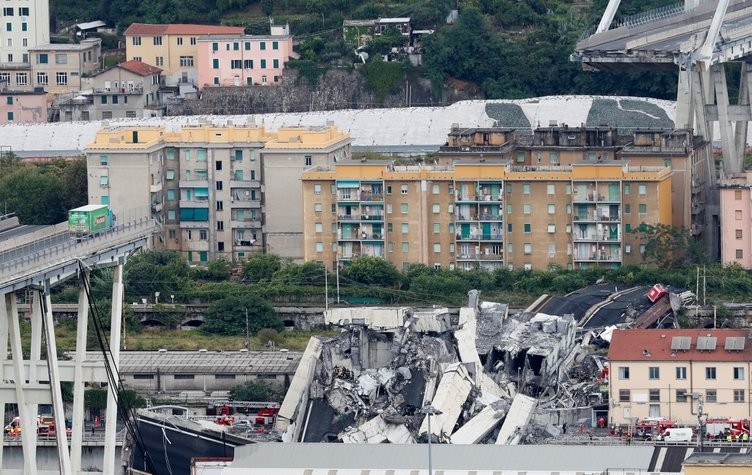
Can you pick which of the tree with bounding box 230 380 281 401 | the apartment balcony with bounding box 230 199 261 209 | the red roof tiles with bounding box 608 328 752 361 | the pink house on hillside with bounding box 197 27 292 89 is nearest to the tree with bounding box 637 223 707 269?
the apartment balcony with bounding box 230 199 261 209

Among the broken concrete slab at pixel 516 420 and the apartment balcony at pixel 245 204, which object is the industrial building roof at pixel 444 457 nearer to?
the broken concrete slab at pixel 516 420

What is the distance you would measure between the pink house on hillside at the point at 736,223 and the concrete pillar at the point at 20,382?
26.8 m

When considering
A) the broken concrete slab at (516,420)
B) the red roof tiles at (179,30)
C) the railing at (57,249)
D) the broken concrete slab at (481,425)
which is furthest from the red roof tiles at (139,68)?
the railing at (57,249)

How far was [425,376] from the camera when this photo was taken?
6384 centimetres

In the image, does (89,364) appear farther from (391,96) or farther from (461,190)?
(391,96)

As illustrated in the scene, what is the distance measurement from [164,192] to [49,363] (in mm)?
29235

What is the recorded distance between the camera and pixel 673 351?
62.9m

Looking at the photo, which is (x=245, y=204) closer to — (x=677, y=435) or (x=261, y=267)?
(x=261, y=267)

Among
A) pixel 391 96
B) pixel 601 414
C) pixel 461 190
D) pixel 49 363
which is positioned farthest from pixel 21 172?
pixel 49 363

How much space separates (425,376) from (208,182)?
19.6 metres

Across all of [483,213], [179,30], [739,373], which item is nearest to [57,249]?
[739,373]

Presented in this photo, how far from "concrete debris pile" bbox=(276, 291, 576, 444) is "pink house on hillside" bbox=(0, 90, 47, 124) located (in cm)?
3572

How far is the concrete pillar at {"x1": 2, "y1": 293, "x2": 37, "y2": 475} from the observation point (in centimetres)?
5309

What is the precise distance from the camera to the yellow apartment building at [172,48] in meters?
105
